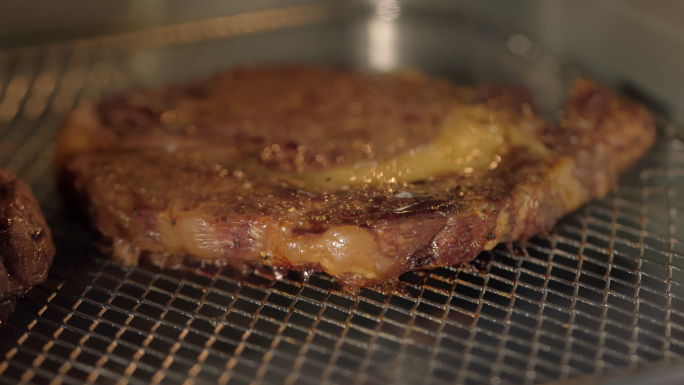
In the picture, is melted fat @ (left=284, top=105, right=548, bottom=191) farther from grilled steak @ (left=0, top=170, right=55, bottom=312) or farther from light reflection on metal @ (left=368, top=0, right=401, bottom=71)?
light reflection on metal @ (left=368, top=0, right=401, bottom=71)

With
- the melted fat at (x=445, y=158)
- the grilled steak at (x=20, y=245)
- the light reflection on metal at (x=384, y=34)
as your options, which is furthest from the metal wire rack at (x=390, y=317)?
the light reflection on metal at (x=384, y=34)

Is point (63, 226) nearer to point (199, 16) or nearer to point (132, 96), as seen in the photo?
point (132, 96)

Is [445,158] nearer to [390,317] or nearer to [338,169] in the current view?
[338,169]

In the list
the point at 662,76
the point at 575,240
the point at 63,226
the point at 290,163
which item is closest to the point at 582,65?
the point at 662,76

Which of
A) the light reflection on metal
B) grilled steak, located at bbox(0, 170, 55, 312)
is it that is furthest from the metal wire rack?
the light reflection on metal

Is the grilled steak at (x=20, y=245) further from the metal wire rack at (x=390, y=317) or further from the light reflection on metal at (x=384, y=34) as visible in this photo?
the light reflection on metal at (x=384, y=34)

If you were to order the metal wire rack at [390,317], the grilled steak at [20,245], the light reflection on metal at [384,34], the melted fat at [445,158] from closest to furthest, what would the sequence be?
the metal wire rack at [390,317]
the grilled steak at [20,245]
the melted fat at [445,158]
the light reflection on metal at [384,34]
